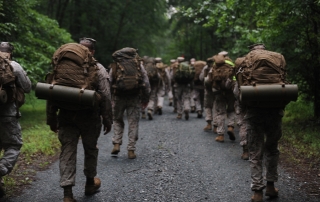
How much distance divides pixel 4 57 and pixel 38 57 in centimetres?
661

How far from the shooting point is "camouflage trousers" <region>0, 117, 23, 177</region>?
5.23 meters

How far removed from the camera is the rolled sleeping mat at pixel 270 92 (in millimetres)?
4898

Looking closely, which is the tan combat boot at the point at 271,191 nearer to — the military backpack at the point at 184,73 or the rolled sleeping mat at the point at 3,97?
the rolled sleeping mat at the point at 3,97

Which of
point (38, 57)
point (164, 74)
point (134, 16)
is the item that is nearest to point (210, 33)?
point (134, 16)

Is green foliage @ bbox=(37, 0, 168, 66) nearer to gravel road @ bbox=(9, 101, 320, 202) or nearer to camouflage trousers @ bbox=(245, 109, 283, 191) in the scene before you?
gravel road @ bbox=(9, 101, 320, 202)

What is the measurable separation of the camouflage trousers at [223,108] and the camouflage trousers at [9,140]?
569 centimetres

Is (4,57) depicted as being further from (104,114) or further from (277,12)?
(277,12)

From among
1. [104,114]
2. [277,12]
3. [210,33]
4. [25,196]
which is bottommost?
[25,196]

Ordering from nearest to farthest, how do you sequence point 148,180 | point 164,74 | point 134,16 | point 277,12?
point 148,180, point 277,12, point 164,74, point 134,16

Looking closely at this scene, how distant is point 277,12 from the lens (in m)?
9.95

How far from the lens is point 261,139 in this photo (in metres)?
5.43

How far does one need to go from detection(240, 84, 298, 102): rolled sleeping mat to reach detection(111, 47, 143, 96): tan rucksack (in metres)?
3.47

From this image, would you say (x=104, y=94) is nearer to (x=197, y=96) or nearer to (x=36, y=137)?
(x=36, y=137)

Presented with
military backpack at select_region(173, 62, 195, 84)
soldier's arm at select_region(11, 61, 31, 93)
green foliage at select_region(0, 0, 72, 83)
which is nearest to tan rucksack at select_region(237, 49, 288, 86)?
→ soldier's arm at select_region(11, 61, 31, 93)
